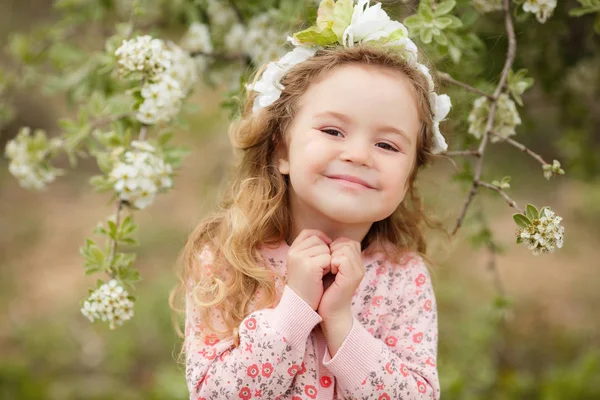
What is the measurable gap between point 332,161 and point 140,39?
0.74 m

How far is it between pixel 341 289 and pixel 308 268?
9cm

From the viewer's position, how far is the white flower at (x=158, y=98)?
1.99 metres

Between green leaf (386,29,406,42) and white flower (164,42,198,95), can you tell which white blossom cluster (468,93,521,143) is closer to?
green leaf (386,29,406,42)

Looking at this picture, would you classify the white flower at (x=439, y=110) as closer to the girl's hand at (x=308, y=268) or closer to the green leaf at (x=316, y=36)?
the green leaf at (x=316, y=36)

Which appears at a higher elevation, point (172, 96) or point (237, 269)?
point (172, 96)

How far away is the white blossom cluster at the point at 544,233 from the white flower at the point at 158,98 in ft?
3.35

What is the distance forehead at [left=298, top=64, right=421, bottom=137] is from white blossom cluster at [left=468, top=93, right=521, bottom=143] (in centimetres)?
38

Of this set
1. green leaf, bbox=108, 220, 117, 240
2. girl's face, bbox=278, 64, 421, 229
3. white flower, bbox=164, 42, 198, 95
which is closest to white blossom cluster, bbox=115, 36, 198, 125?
white flower, bbox=164, 42, 198, 95

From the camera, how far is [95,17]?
252cm

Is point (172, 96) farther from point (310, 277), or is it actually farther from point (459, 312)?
point (459, 312)

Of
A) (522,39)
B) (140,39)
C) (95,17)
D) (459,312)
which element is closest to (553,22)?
(522,39)

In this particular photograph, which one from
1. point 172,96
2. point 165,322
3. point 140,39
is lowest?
point 165,322

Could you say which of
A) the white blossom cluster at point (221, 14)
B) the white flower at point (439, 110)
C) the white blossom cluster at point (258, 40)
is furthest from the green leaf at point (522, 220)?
the white blossom cluster at point (221, 14)

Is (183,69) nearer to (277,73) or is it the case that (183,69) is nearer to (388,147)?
(277,73)
